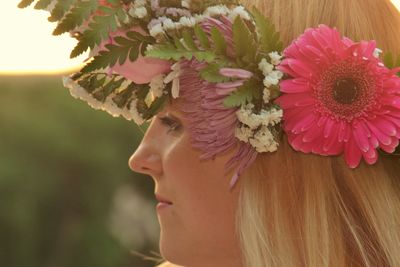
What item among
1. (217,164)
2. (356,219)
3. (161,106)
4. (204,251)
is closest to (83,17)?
(161,106)

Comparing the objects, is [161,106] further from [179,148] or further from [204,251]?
[204,251]

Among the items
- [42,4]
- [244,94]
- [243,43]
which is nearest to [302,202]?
[244,94]

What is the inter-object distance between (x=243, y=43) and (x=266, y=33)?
64 millimetres

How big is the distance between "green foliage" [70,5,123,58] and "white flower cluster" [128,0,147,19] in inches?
2.0

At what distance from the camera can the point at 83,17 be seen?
2.43m

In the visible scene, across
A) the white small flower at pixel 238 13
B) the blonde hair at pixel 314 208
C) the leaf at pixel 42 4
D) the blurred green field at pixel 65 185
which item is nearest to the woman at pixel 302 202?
the blonde hair at pixel 314 208

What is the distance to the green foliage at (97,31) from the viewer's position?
95.7 inches

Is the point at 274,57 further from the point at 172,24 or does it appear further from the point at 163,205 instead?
the point at 163,205

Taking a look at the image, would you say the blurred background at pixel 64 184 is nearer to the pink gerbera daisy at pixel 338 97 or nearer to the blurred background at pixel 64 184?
the blurred background at pixel 64 184

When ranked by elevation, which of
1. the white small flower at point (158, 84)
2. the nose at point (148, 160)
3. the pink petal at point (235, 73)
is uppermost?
the pink petal at point (235, 73)

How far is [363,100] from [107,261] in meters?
5.42

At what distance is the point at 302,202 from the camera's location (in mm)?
2525

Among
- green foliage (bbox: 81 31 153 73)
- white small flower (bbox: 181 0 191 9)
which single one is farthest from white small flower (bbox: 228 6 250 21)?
green foliage (bbox: 81 31 153 73)

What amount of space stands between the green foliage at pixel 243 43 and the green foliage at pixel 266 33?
0.02 meters
